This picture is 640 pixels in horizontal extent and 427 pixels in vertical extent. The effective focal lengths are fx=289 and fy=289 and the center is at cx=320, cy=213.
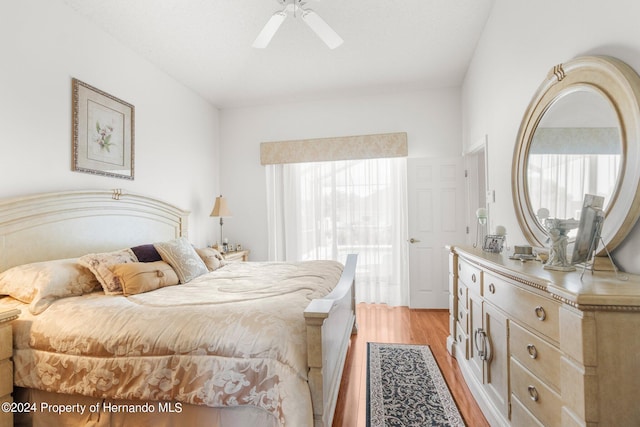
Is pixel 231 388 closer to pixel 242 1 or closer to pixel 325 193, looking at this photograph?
pixel 242 1

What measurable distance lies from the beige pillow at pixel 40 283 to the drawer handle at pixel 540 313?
8.28 feet

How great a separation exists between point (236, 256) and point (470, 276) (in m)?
2.90

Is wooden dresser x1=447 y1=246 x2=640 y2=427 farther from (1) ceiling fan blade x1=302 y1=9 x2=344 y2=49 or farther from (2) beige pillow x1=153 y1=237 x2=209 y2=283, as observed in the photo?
(2) beige pillow x1=153 y1=237 x2=209 y2=283

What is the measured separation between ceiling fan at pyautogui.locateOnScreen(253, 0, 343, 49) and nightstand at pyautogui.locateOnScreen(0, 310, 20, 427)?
2324 millimetres

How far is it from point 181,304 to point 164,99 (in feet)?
9.03

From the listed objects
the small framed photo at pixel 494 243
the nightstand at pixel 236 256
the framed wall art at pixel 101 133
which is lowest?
the nightstand at pixel 236 256

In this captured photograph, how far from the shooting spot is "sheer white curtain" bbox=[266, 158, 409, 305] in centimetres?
401

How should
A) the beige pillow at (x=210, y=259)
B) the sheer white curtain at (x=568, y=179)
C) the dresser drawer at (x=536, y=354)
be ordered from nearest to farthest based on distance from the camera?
the dresser drawer at (x=536, y=354) → the sheer white curtain at (x=568, y=179) → the beige pillow at (x=210, y=259)

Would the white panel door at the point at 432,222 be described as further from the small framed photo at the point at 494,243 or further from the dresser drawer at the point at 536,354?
the dresser drawer at the point at 536,354

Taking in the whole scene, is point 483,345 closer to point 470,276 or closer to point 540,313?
point 470,276

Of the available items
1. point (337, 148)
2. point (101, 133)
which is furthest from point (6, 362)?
point (337, 148)

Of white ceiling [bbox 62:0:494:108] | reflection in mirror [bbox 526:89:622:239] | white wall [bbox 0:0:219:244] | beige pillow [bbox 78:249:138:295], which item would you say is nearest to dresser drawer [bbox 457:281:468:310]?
reflection in mirror [bbox 526:89:622:239]

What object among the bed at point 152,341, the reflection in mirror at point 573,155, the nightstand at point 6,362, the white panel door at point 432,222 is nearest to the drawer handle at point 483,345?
the reflection in mirror at point 573,155

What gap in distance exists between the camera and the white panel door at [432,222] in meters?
3.80
